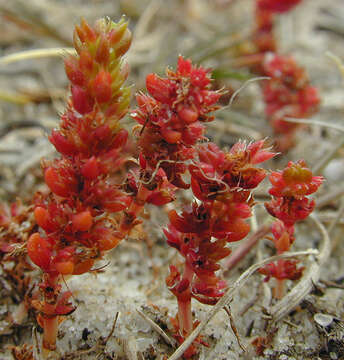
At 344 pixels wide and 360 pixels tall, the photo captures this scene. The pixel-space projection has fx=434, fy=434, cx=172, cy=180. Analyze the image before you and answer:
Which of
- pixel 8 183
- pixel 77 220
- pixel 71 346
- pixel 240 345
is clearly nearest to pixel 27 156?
pixel 8 183

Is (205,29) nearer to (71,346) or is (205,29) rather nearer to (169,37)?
(169,37)

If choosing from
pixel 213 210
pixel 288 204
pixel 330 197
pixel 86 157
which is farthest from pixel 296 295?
pixel 86 157

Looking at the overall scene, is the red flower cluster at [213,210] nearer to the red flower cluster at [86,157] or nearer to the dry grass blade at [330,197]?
the red flower cluster at [86,157]

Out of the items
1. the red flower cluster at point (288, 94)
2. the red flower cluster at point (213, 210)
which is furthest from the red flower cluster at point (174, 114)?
the red flower cluster at point (288, 94)

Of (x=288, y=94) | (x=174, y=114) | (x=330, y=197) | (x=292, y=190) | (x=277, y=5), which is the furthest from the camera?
(x=277, y=5)

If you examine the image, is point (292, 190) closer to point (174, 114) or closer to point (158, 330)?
point (174, 114)

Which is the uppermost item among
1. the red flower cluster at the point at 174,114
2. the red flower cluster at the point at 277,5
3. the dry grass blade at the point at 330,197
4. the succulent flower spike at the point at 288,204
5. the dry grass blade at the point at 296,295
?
the red flower cluster at the point at 277,5

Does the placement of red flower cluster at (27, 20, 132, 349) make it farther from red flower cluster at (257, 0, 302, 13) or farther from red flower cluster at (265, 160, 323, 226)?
red flower cluster at (257, 0, 302, 13)
